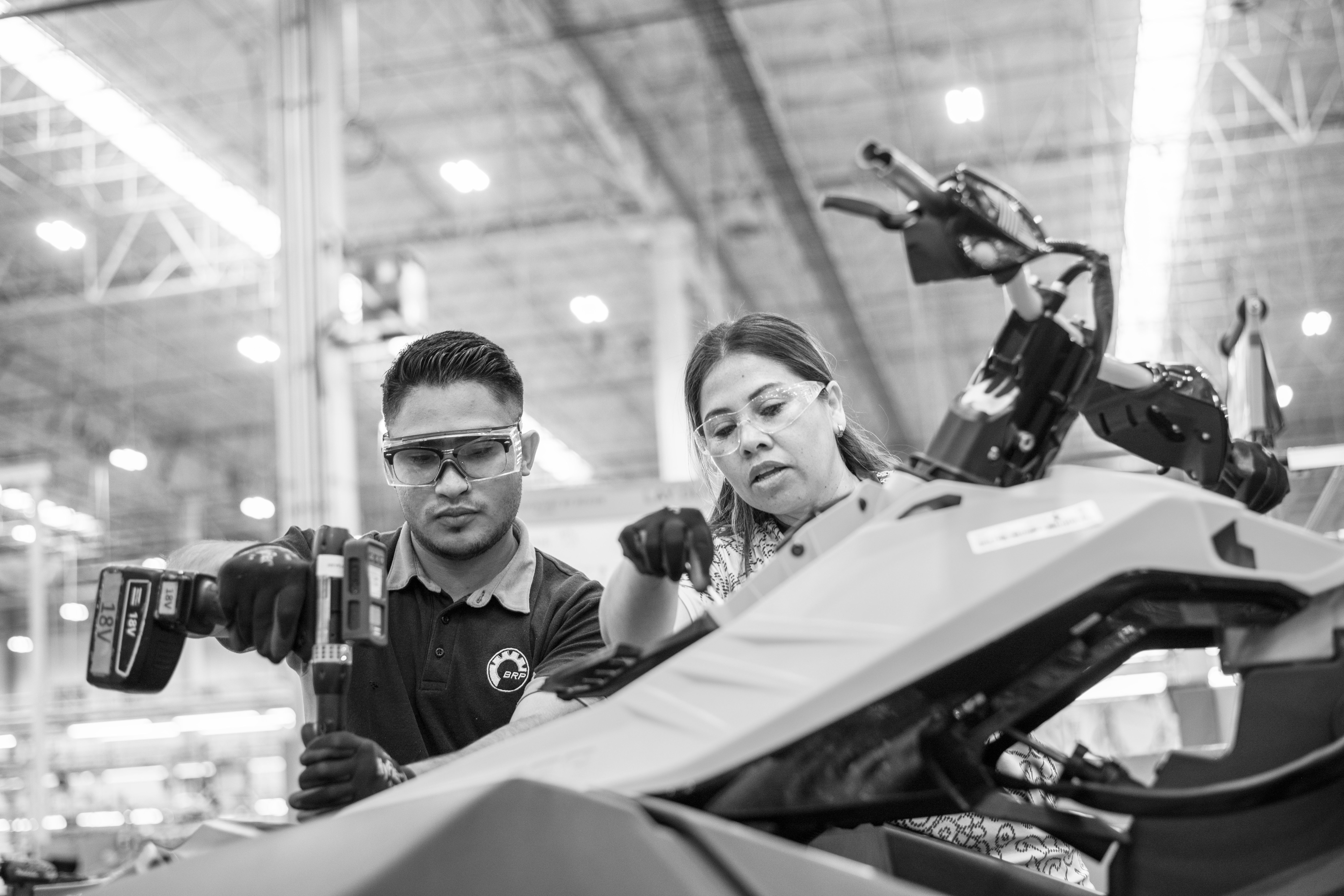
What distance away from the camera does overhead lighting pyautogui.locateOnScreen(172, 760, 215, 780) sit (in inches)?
714

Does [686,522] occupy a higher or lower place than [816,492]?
lower

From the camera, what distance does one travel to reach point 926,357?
55.0 feet

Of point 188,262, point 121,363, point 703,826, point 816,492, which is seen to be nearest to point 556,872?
point 703,826

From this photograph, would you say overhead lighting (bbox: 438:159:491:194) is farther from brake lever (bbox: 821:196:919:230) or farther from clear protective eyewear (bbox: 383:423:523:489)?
brake lever (bbox: 821:196:919:230)

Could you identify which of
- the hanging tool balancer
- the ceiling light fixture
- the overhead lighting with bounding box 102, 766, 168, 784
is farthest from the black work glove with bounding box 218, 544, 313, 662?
the overhead lighting with bounding box 102, 766, 168, 784

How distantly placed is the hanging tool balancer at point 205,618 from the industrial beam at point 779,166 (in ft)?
28.7

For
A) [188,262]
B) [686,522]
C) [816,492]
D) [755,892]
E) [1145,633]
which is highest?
[188,262]

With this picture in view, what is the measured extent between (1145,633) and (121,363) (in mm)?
17762

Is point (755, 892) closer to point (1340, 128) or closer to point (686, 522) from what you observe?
point (686, 522)

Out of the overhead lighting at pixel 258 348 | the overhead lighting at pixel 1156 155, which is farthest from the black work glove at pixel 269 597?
the overhead lighting at pixel 258 348

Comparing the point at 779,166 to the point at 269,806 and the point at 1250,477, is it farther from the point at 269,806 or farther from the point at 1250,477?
the point at 269,806

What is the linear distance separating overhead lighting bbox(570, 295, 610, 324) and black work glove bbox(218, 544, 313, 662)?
13726mm

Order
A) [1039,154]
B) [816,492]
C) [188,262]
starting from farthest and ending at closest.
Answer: [188,262]
[1039,154]
[816,492]

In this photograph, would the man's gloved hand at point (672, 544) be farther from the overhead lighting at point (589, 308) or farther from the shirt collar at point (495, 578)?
the overhead lighting at point (589, 308)
